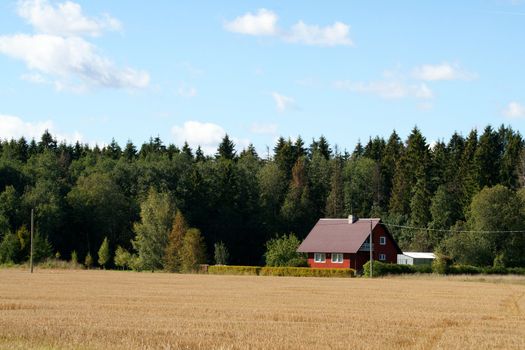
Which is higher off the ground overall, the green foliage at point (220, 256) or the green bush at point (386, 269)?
the green foliage at point (220, 256)

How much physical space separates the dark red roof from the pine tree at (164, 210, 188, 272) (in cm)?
1530

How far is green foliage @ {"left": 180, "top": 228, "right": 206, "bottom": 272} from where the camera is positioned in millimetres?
89688

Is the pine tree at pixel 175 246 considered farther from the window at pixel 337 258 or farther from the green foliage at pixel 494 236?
the green foliage at pixel 494 236

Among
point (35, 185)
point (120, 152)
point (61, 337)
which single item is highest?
point (120, 152)

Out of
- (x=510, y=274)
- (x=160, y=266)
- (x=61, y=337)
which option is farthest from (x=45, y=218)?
(x=61, y=337)

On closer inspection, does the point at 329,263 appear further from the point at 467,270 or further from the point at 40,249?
the point at 40,249

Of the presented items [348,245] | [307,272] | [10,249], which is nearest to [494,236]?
[348,245]

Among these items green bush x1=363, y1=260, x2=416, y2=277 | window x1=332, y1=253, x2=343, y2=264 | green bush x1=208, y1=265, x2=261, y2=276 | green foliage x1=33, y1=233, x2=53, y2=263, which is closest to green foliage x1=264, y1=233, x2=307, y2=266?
window x1=332, y1=253, x2=343, y2=264

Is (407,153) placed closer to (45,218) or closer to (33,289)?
(45,218)

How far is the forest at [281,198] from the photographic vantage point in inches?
3637

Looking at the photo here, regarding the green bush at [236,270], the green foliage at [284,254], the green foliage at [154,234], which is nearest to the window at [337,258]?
the green foliage at [284,254]

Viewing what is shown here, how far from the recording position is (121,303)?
3625 centimetres

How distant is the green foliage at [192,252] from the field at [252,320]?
43.2m

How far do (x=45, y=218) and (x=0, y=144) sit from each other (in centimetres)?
6066
